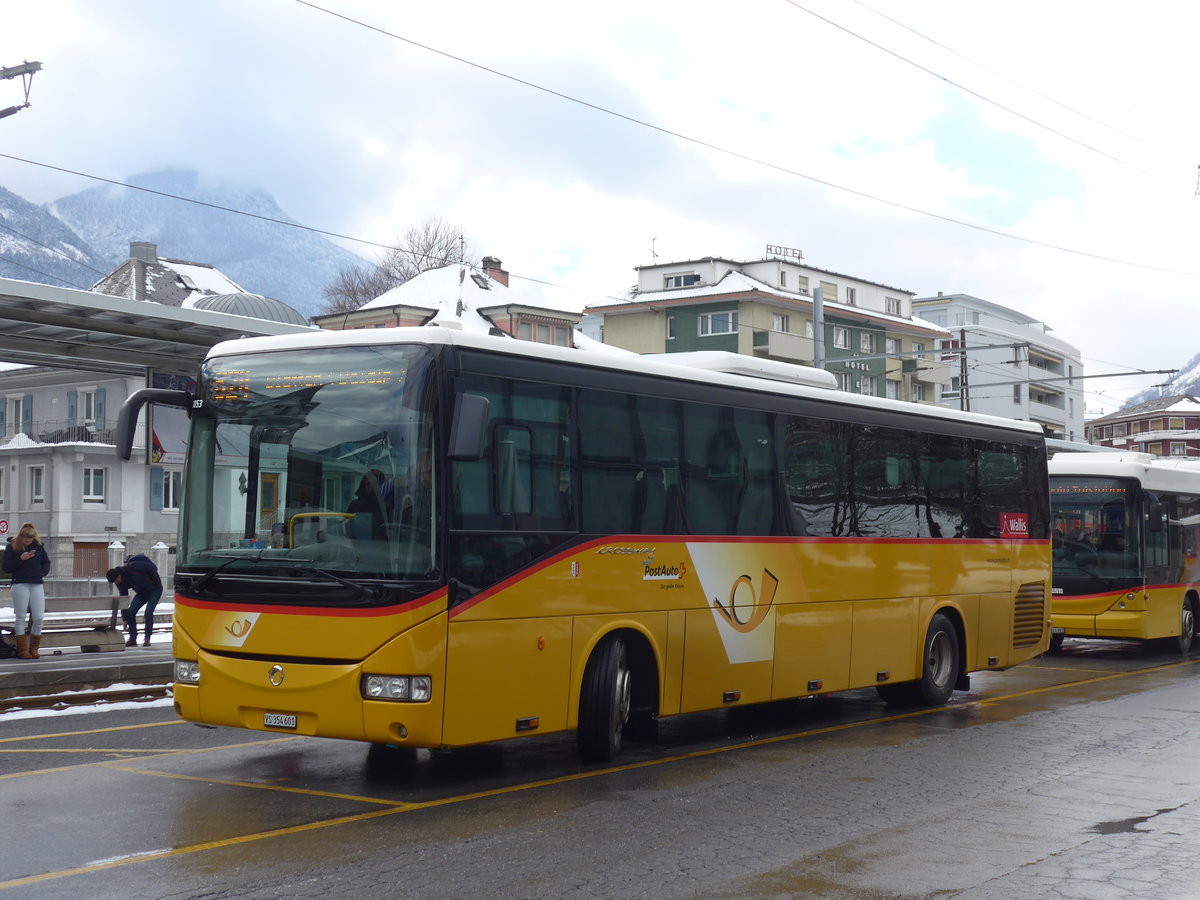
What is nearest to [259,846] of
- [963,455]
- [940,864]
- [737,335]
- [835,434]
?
[940,864]

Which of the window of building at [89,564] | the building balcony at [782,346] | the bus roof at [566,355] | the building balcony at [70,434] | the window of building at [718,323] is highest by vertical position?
the window of building at [718,323]

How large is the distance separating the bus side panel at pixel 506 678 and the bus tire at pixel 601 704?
1.00 feet

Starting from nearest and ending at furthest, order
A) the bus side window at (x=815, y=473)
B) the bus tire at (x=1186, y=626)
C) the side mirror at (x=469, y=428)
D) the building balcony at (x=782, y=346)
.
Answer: the side mirror at (x=469, y=428) → the bus side window at (x=815, y=473) → the bus tire at (x=1186, y=626) → the building balcony at (x=782, y=346)

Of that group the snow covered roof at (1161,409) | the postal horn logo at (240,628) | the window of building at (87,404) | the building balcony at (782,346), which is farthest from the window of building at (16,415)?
the snow covered roof at (1161,409)

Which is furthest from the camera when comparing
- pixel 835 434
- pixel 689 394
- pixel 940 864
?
pixel 835 434

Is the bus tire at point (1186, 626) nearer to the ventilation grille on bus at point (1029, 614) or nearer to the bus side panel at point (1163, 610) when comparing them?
the bus side panel at point (1163, 610)

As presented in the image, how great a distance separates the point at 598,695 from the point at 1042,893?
13.5 ft

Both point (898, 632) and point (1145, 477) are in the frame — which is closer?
point (898, 632)

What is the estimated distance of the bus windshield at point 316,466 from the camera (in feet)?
29.7

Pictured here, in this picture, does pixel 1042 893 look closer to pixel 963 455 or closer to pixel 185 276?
pixel 963 455

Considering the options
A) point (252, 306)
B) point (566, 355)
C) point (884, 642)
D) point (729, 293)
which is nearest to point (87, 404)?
point (252, 306)

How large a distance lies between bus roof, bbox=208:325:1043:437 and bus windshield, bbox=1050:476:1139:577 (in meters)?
7.98

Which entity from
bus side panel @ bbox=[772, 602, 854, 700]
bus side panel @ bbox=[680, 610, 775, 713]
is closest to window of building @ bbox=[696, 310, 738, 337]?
bus side panel @ bbox=[772, 602, 854, 700]

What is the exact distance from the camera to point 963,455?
15172mm
